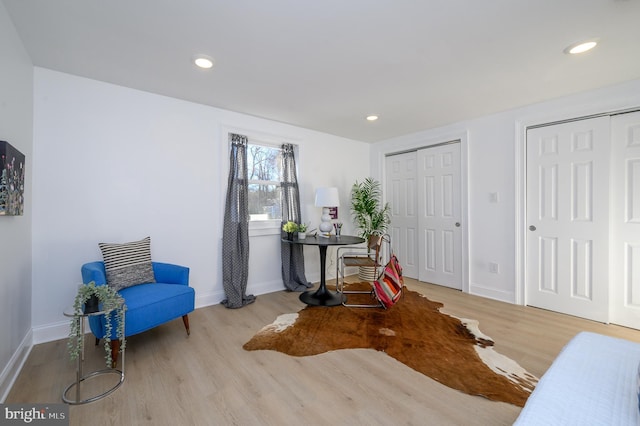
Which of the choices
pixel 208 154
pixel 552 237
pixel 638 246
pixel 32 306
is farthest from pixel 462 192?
pixel 32 306

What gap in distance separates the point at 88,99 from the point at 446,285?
4.82 m

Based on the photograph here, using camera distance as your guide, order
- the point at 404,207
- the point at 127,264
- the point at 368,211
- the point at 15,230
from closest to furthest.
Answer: the point at 15,230, the point at 127,264, the point at 368,211, the point at 404,207

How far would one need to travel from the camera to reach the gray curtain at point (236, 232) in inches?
130

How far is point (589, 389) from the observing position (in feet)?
2.88

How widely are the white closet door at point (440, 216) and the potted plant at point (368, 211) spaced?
617 mm

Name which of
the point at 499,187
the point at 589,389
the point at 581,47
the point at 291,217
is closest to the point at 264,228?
the point at 291,217

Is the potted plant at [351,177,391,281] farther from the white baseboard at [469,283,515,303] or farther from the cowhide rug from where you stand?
the cowhide rug

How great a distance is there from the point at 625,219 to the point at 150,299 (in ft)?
14.7

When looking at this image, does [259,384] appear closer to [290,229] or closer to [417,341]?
[417,341]

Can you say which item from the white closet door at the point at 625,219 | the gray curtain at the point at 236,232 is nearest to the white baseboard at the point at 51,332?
the gray curtain at the point at 236,232

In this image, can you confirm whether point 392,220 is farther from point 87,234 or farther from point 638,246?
point 87,234

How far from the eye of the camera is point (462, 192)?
3.88 metres

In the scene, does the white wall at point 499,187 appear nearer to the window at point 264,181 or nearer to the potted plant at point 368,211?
the potted plant at point 368,211

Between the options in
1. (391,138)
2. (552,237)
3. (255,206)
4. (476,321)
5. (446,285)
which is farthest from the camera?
(391,138)
